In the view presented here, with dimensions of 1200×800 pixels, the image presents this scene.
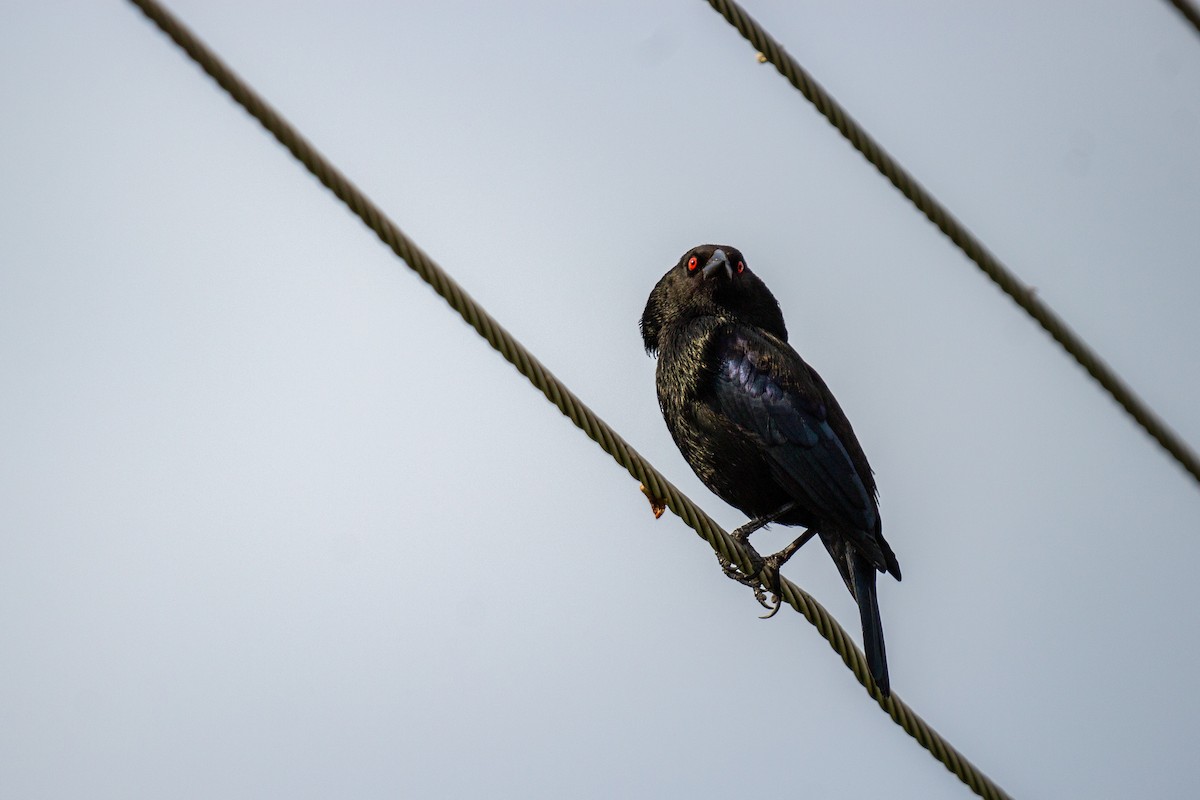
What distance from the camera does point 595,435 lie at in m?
3.99

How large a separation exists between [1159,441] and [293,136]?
285 cm

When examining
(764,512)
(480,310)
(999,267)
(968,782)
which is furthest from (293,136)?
(764,512)

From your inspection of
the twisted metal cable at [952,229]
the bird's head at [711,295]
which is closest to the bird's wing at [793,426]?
the bird's head at [711,295]

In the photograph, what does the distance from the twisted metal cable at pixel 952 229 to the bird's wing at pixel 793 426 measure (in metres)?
1.36

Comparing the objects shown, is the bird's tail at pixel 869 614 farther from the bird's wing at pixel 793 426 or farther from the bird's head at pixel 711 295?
the bird's head at pixel 711 295

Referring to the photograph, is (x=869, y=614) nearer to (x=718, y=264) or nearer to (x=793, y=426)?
(x=793, y=426)

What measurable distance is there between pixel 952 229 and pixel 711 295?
73.4 inches

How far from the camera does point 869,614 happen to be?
5.55m

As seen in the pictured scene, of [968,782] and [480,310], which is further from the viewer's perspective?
[968,782]

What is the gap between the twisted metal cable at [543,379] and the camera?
3.19m

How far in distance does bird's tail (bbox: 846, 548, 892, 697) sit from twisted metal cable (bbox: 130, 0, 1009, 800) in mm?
291

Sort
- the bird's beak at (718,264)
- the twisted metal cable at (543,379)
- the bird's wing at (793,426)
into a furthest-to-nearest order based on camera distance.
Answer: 1. the bird's beak at (718,264)
2. the bird's wing at (793,426)
3. the twisted metal cable at (543,379)

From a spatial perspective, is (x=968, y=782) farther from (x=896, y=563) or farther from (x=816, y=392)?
(x=816, y=392)

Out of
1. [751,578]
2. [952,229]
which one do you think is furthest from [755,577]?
[952,229]
